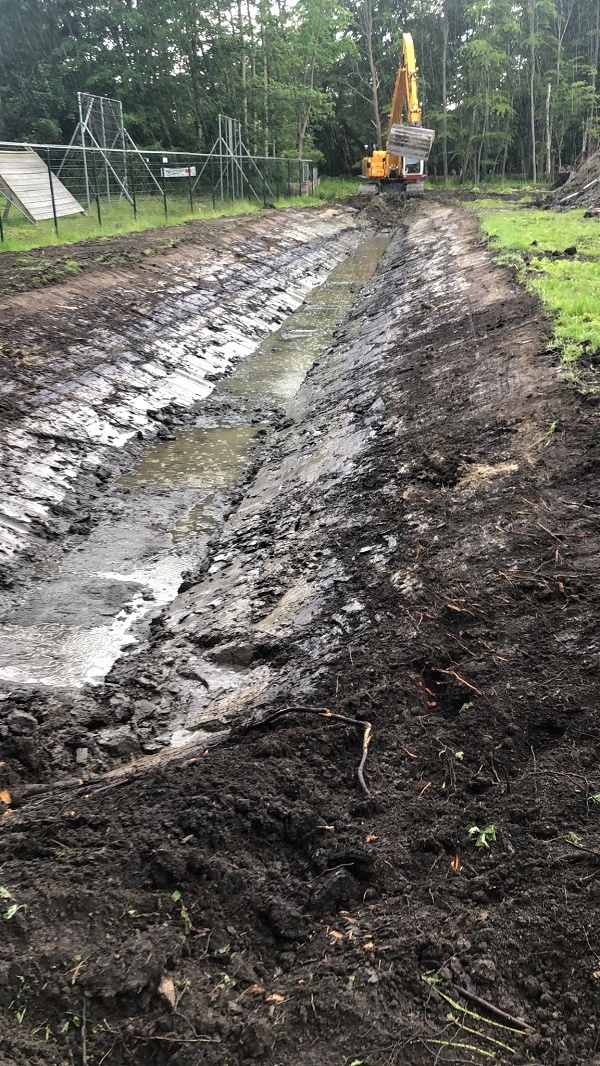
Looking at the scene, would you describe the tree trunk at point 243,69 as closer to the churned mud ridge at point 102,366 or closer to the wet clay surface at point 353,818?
the churned mud ridge at point 102,366

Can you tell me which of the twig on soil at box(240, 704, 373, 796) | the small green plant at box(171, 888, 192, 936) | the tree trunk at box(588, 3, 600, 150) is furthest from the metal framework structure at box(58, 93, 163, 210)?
the tree trunk at box(588, 3, 600, 150)

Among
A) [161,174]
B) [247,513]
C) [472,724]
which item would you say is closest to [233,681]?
[472,724]

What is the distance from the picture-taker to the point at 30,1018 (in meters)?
2.52

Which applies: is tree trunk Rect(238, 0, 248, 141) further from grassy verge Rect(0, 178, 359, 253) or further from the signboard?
the signboard

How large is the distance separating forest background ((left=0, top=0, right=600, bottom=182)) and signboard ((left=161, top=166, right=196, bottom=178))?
47.4 ft

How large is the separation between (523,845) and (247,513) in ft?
17.2

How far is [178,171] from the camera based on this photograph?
24.1 meters

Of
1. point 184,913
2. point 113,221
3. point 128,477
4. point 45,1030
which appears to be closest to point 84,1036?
point 45,1030

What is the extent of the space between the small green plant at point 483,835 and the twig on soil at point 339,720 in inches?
20.8

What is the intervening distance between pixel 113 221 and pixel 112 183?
260 centimetres

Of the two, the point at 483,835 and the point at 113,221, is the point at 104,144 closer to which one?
the point at 113,221

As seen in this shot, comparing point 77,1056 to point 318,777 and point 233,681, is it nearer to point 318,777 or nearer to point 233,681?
point 318,777

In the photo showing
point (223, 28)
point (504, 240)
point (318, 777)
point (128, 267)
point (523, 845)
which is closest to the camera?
point (523, 845)

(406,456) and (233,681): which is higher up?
(406,456)
